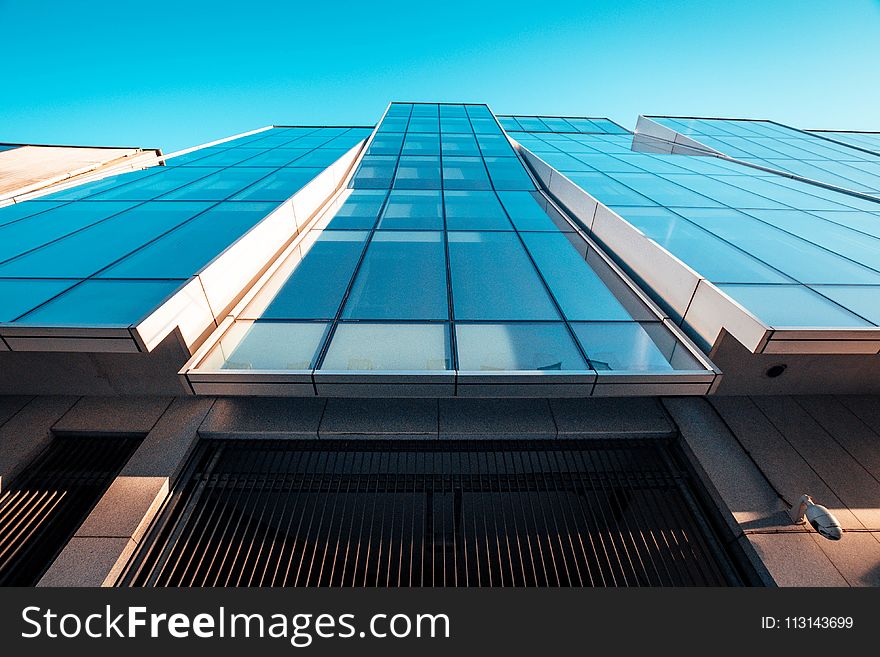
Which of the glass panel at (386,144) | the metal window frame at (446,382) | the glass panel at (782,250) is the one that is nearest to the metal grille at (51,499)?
the metal window frame at (446,382)

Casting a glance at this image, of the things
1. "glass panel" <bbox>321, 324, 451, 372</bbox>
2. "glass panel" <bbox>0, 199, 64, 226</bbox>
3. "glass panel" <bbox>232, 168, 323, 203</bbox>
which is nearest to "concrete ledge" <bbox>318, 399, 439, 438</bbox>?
"glass panel" <bbox>321, 324, 451, 372</bbox>

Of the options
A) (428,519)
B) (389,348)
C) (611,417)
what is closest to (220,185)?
(389,348)

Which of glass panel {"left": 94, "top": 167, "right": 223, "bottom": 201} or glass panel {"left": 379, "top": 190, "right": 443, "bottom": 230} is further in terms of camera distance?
glass panel {"left": 94, "top": 167, "right": 223, "bottom": 201}

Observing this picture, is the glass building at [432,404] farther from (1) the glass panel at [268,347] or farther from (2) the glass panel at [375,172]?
(2) the glass panel at [375,172]

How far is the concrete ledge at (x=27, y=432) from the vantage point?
5.22 m

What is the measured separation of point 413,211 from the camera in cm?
1024

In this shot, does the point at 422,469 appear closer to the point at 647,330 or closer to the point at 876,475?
the point at 647,330

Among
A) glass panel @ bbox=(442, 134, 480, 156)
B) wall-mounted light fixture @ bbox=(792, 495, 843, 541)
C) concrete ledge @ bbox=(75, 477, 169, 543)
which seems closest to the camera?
wall-mounted light fixture @ bbox=(792, 495, 843, 541)

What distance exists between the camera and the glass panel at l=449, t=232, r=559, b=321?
6.21 meters

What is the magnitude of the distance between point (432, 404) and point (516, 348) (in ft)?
6.22

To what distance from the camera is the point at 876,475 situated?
5.15 m

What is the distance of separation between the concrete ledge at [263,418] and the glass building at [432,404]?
0.17ft

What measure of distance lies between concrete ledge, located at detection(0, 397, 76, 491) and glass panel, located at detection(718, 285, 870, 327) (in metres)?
11.9

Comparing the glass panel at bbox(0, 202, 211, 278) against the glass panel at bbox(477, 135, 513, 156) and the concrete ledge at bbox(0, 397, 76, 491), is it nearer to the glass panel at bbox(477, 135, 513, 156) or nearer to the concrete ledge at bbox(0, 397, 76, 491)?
the concrete ledge at bbox(0, 397, 76, 491)
